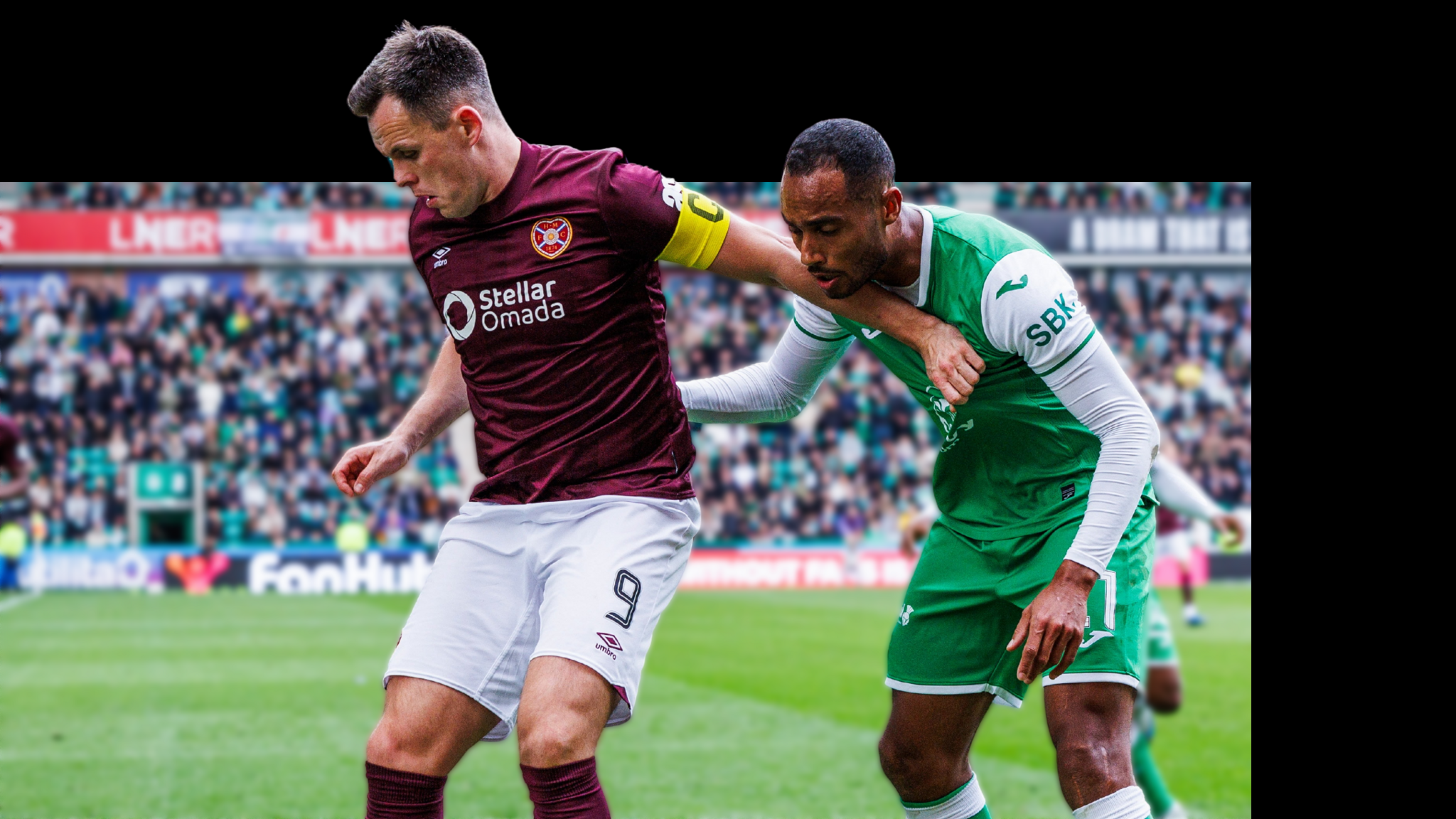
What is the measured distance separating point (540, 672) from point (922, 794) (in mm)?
1348

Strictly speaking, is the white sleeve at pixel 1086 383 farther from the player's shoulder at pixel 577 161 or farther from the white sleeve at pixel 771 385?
the player's shoulder at pixel 577 161

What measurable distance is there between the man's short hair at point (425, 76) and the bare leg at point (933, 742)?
6.89ft

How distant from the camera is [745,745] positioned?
954 cm

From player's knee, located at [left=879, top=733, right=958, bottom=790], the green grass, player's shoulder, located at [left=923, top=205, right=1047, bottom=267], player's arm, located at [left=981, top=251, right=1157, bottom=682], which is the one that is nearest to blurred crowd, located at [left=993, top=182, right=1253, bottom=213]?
the green grass

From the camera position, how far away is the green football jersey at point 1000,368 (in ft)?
11.9

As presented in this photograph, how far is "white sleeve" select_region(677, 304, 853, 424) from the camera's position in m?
4.27

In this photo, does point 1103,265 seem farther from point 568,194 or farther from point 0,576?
point 568,194

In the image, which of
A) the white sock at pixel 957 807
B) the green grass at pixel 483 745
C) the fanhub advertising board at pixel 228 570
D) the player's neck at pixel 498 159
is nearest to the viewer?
the player's neck at pixel 498 159

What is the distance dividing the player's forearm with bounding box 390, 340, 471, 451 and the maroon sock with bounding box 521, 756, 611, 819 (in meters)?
1.13

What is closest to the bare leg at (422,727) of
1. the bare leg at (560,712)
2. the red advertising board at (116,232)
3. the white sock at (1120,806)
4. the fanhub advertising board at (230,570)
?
the bare leg at (560,712)

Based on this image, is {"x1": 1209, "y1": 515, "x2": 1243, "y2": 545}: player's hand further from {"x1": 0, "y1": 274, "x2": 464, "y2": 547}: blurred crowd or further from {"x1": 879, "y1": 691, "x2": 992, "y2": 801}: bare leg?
{"x1": 0, "y1": 274, "x2": 464, "y2": 547}: blurred crowd

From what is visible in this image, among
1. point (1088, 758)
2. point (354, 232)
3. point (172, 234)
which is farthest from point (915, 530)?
point (172, 234)

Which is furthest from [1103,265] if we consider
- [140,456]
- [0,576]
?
[0,576]

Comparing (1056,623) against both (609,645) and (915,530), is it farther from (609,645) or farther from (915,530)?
(915,530)
